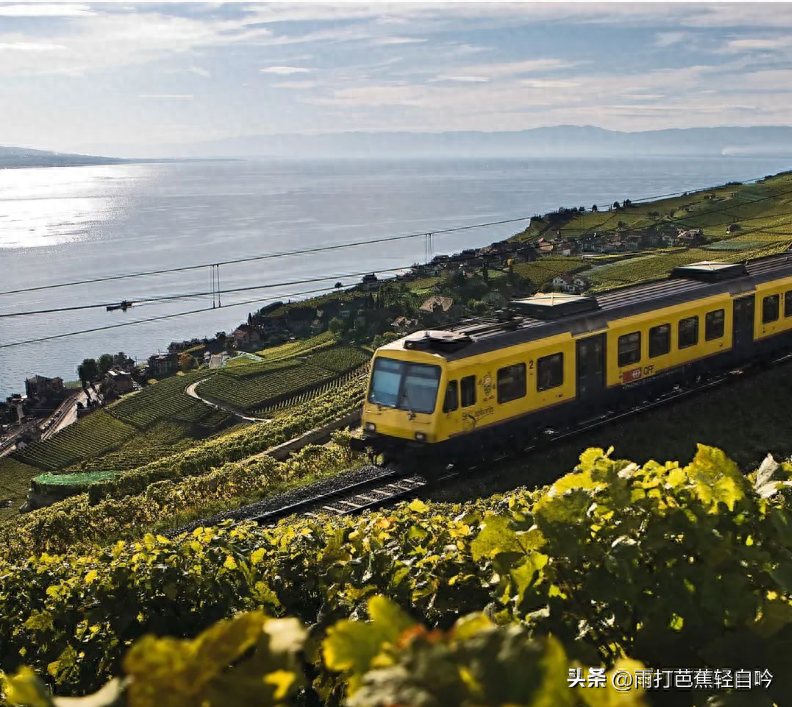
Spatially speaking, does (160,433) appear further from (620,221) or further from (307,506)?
(620,221)

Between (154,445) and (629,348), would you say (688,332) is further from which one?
(154,445)

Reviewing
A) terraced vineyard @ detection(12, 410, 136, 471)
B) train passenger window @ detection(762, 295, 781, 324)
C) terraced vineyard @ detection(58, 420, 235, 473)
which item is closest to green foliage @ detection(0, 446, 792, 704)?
train passenger window @ detection(762, 295, 781, 324)

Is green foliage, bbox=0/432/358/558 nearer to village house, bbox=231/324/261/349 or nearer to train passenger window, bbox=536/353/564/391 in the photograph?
train passenger window, bbox=536/353/564/391

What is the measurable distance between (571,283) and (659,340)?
36.9m

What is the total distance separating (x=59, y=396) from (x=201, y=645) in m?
80.5

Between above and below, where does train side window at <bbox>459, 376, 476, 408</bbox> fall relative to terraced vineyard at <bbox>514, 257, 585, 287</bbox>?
above

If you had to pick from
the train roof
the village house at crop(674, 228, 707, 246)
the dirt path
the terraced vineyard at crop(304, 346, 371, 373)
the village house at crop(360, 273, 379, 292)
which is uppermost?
the train roof

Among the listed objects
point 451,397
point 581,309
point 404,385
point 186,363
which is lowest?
point 186,363

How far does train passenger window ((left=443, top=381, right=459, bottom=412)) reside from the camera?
15195mm

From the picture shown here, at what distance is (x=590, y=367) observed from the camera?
17.6 meters

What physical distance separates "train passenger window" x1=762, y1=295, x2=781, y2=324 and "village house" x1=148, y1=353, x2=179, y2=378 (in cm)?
5696

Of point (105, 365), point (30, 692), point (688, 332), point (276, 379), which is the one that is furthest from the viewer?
point (105, 365)

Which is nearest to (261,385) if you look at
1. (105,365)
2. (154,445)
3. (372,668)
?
(154,445)

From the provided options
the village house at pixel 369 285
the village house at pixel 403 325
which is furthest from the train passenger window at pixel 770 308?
the village house at pixel 369 285
